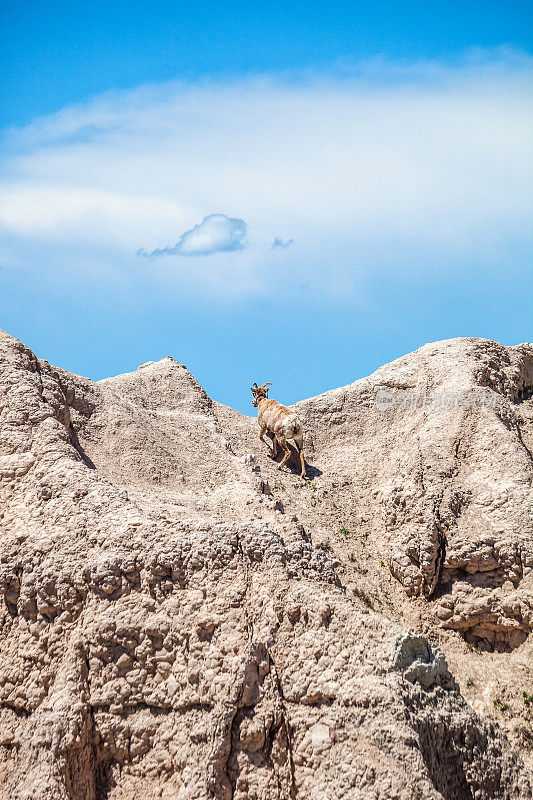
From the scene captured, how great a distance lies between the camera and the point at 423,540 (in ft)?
53.1

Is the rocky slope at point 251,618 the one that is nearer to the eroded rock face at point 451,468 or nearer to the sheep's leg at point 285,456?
the eroded rock face at point 451,468

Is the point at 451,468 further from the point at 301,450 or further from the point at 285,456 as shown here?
the point at 285,456

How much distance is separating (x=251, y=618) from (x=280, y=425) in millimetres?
9402

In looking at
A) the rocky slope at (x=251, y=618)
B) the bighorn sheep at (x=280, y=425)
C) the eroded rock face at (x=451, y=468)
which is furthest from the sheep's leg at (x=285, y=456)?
the eroded rock face at (x=451, y=468)

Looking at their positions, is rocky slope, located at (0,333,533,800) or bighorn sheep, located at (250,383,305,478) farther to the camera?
bighorn sheep, located at (250,383,305,478)

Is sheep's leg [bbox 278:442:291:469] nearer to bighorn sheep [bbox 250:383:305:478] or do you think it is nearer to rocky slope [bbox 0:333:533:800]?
bighorn sheep [bbox 250:383:305:478]

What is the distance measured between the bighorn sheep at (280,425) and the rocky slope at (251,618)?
168 cm

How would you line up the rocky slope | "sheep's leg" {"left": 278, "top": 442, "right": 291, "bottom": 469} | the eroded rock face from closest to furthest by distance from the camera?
the rocky slope, the eroded rock face, "sheep's leg" {"left": 278, "top": 442, "right": 291, "bottom": 469}

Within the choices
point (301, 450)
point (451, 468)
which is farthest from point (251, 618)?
point (301, 450)

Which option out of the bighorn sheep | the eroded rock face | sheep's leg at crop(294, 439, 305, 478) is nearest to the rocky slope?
the eroded rock face

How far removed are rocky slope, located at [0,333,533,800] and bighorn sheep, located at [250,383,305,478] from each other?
168cm

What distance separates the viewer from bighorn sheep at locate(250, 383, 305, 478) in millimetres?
19906

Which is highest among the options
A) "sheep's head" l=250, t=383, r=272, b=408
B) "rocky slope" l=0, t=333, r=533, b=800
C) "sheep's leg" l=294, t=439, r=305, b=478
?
"sheep's head" l=250, t=383, r=272, b=408

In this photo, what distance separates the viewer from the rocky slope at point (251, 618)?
10.1 m
